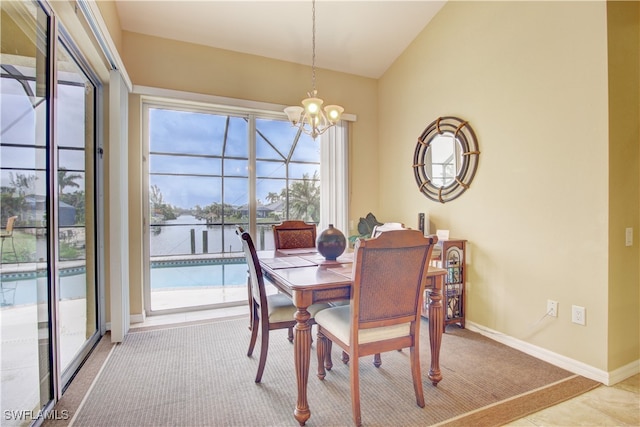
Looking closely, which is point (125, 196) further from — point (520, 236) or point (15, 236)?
point (520, 236)

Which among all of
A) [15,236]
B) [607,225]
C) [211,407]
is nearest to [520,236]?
[607,225]

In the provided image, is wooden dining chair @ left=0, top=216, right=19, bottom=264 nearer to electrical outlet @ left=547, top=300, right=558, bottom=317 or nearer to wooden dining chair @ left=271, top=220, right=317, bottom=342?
wooden dining chair @ left=271, top=220, right=317, bottom=342

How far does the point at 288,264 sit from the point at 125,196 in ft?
5.63

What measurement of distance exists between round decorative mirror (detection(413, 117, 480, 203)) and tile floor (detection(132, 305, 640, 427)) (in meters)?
1.78

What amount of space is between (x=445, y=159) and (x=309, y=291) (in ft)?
7.53

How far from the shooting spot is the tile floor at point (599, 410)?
170cm

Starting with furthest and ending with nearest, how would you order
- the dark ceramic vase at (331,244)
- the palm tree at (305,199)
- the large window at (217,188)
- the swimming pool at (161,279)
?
the palm tree at (305,199) < the large window at (217,188) < the dark ceramic vase at (331,244) < the swimming pool at (161,279)

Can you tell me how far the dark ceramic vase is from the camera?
234cm

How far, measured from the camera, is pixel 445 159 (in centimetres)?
329

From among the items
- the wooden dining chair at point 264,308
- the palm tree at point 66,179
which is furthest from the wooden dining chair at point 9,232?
the wooden dining chair at point 264,308

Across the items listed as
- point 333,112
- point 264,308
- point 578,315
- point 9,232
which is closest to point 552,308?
point 578,315

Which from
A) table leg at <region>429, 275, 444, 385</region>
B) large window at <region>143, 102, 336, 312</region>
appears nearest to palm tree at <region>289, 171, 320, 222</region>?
large window at <region>143, 102, 336, 312</region>

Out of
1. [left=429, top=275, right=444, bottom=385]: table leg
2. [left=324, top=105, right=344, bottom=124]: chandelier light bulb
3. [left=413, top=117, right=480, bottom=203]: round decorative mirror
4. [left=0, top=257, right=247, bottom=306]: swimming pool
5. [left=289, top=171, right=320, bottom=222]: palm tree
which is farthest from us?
[left=289, top=171, right=320, bottom=222]: palm tree

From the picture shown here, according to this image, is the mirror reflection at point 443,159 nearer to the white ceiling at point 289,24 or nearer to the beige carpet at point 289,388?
the white ceiling at point 289,24
